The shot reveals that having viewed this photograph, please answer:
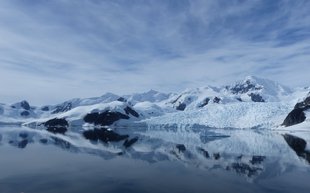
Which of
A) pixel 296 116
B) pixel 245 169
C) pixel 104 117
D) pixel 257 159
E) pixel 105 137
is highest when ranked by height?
pixel 104 117

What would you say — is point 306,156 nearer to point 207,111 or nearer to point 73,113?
point 207,111

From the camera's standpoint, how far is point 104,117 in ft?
570

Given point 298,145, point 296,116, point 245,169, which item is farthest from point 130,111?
point 245,169

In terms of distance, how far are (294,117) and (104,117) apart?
271ft

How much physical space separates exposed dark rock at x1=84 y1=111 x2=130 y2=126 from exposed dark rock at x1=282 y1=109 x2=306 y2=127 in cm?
7522

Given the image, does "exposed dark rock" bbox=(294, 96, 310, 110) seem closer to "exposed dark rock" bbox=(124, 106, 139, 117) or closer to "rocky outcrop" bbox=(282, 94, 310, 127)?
"rocky outcrop" bbox=(282, 94, 310, 127)

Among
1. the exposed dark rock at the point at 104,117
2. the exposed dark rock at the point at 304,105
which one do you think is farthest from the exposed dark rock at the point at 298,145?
the exposed dark rock at the point at 104,117

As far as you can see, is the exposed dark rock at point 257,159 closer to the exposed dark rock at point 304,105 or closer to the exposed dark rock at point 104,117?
the exposed dark rock at point 304,105

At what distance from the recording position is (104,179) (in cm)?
2527

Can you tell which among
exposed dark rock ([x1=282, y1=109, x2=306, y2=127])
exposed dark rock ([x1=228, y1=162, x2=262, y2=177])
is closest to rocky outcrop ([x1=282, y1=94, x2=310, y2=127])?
exposed dark rock ([x1=282, y1=109, x2=306, y2=127])

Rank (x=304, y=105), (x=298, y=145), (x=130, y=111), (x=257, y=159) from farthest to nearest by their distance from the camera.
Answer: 1. (x=130, y=111)
2. (x=304, y=105)
3. (x=298, y=145)
4. (x=257, y=159)

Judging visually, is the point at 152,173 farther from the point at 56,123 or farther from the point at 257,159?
the point at 56,123

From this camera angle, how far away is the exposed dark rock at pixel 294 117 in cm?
12700

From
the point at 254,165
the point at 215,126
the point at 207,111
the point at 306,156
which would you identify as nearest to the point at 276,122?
the point at 215,126
